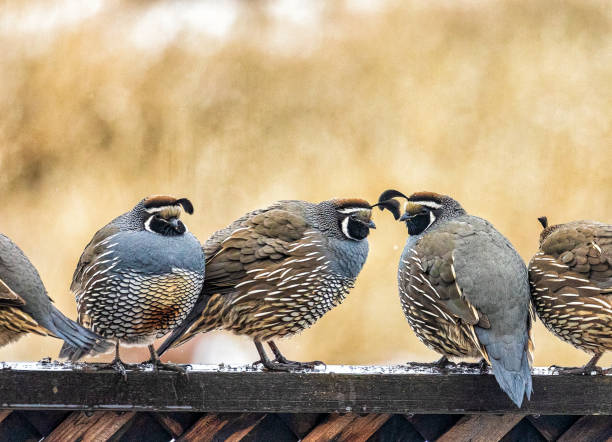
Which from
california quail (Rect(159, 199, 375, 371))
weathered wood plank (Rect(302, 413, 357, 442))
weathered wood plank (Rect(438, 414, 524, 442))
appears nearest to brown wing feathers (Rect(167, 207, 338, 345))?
california quail (Rect(159, 199, 375, 371))

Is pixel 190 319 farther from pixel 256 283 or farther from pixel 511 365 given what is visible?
pixel 511 365

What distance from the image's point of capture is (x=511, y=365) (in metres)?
1.75

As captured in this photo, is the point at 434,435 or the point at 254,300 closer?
the point at 434,435

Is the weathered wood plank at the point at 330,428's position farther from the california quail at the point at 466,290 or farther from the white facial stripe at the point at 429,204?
the white facial stripe at the point at 429,204

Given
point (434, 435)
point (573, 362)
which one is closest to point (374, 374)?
point (434, 435)

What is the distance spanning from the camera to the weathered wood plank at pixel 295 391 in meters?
1.63

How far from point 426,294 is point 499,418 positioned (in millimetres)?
333

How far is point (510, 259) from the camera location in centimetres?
195

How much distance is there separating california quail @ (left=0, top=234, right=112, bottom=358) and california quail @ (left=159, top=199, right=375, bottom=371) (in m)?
0.30

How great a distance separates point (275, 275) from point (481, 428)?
0.60 m

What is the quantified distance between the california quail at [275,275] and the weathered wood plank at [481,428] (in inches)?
15.7

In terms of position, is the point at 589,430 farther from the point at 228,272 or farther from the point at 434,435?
the point at 228,272

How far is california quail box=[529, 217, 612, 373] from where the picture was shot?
6.39 ft

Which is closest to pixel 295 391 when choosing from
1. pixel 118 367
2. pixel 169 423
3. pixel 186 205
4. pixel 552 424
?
pixel 169 423
